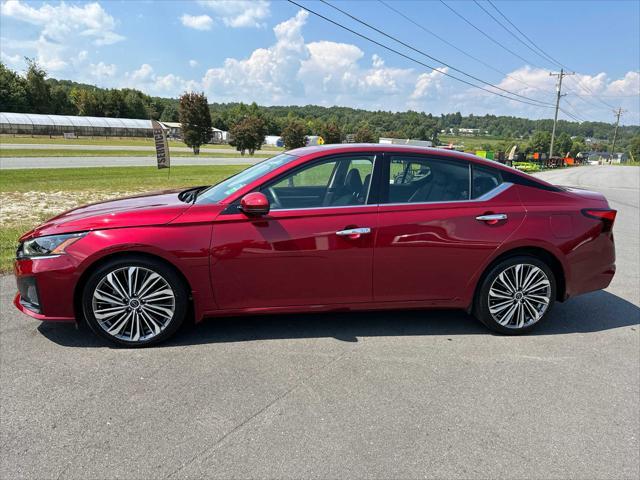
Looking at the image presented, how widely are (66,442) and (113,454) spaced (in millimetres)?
307

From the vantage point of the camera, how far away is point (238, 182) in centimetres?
397

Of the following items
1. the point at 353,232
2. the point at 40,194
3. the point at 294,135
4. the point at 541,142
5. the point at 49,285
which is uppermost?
the point at 541,142

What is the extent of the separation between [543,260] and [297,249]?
2.30 metres

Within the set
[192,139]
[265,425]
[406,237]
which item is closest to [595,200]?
[406,237]

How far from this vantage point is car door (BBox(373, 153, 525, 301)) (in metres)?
3.70

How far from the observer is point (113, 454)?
93.7 inches

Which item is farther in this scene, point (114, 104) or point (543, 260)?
point (114, 104)

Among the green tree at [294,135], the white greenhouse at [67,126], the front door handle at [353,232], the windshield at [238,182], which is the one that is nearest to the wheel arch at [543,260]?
the front door handle at [353,232]

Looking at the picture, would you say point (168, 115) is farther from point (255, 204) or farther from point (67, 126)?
point (255, 204)

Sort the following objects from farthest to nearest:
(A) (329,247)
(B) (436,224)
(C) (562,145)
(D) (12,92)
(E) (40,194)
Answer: (C) (562,145), (D) (12,92), (E) (40,194), (B) (436,224), (A) (329,247)

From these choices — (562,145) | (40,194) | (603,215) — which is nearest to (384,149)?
(603,215)

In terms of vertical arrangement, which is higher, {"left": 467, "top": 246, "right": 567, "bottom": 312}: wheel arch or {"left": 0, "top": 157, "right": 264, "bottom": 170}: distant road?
{"left": 467, "top": 246, "right": 567, "bottom": 312}: wheel arch

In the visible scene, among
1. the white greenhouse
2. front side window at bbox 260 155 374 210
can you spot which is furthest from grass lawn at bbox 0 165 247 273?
the white greenhouse

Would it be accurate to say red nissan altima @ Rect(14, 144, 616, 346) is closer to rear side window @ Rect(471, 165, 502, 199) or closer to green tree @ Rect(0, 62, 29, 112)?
rear side window @ Rect(471, 165, 502, 199)
